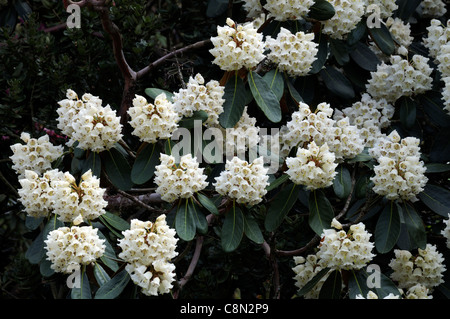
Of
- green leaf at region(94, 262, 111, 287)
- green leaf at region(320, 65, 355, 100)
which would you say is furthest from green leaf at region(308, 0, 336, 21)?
green leaf at region(94, 262, 111, 287)

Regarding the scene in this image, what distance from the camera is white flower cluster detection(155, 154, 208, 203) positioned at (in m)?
2.58

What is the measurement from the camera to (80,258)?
2.39m

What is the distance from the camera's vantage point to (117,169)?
281 centimetres

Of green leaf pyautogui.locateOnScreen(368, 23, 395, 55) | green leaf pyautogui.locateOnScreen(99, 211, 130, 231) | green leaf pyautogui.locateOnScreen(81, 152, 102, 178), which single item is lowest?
green leaf pyautogui.locateOnScreen(99, 211, 130, 231)

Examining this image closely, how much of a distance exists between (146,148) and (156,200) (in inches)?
18.6

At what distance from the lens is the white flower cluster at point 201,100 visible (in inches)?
111

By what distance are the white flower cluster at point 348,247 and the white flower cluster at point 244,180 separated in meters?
0.31

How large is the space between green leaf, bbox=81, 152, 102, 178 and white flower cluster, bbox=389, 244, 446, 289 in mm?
1275

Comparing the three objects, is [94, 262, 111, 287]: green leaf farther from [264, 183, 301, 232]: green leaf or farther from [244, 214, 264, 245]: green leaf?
[264, 183, 301, 232]: green leaf

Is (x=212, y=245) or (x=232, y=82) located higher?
(x=232, y=82)

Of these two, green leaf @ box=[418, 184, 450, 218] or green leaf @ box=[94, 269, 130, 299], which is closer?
green leaf @ box=[94, 269, 130, 299]

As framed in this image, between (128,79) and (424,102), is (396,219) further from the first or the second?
(128,79)

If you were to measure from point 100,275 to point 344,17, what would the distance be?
64.3 inches
